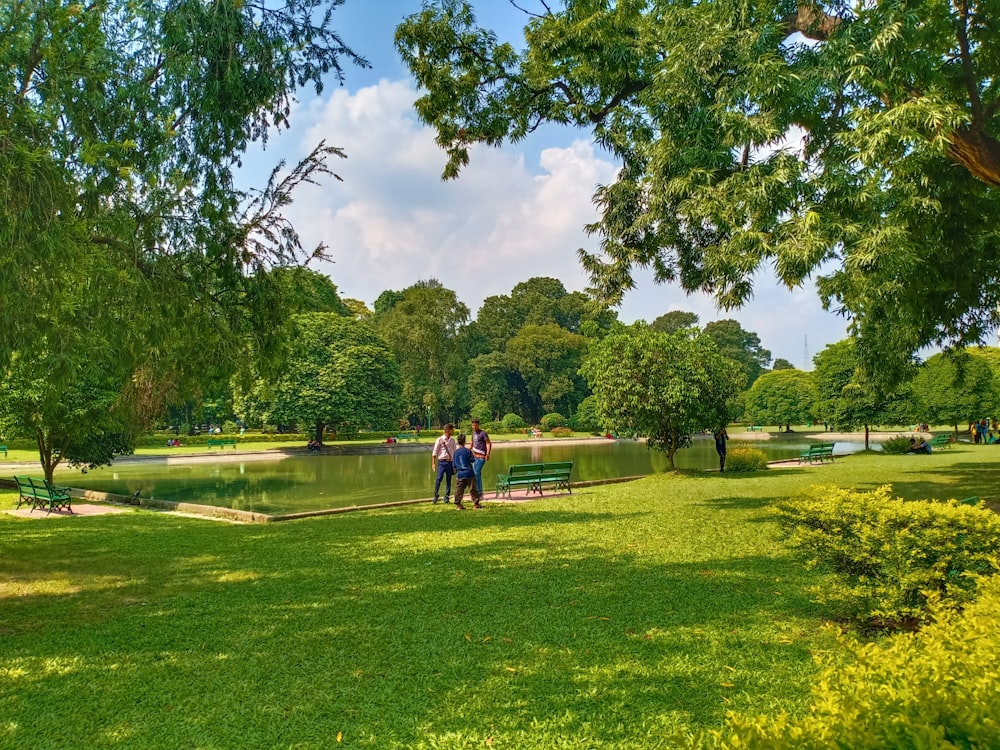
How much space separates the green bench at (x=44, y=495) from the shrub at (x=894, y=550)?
1421 cm

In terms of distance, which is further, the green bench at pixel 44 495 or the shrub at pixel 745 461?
the shrub at pixel 745 461

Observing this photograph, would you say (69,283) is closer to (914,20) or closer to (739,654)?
(739,654)

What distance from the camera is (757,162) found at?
A: 788 cm

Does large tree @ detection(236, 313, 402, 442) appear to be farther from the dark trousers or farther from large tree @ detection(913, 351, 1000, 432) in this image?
large tree @ detection(913, 351, 1000, 432)

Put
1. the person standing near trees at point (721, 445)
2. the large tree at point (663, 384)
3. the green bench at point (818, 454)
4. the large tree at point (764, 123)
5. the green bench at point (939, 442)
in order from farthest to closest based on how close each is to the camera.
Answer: the green bench at point (939, 442) → the green bench at point (818, 454) → the person standing near trees at point (721, 445) → the large tree at point (663, 384) → the large tree at point (764, 123)

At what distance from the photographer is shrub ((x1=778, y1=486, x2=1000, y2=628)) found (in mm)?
4473

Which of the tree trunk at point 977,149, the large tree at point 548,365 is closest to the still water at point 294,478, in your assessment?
the tree trunk at point 977,149

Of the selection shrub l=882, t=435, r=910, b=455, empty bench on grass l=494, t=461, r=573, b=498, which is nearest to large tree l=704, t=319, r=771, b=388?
shrub l=882, t=435, r=910, b=455

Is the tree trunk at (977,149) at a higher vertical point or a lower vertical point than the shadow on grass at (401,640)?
higher

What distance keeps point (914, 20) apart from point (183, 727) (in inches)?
362

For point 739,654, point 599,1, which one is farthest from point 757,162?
point 739,654

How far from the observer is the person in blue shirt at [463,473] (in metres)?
12.5

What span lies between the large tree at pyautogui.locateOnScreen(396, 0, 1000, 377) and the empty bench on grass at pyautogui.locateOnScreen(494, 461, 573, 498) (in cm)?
509

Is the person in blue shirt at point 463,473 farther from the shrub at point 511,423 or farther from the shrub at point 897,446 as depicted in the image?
the shrub at point 511,423
